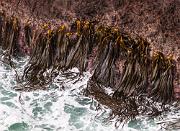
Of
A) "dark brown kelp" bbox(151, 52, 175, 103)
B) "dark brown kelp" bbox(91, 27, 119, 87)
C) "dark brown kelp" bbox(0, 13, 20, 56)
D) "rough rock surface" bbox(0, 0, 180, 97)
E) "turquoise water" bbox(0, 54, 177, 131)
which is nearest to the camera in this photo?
"turquoise water" bbox(0, 54, 177, 131)

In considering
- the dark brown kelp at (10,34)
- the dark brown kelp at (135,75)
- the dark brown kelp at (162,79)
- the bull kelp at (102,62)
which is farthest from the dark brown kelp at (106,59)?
the dark brown kelp at (10,34)

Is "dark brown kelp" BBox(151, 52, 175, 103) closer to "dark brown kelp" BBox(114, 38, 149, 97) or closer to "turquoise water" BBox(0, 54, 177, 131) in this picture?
→ "dark brown kelp" BBox(114, 38, 149, 97)

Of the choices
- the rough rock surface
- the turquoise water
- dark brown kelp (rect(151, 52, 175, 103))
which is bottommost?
the turquoise water

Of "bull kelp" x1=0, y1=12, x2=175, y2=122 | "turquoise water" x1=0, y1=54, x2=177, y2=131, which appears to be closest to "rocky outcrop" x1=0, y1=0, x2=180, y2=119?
"bull kelp" x1=0, y1=12, x2=175, y2=122

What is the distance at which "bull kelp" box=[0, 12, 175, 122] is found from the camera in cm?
986

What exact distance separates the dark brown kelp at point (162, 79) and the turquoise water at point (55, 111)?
65 centimetres

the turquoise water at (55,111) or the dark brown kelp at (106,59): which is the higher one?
the dark brown kelp at (106,59)

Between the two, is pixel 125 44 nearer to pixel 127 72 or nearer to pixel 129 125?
pixel 127 72

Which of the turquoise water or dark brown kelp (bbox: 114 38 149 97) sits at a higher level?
dark brown kelp (bbox: 114 38 149 97)

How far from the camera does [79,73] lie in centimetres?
1061

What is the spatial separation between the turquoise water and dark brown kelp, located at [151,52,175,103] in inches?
25.5

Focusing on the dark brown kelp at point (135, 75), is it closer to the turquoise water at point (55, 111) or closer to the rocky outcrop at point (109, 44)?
the rocky outcrop at point (109, 44)

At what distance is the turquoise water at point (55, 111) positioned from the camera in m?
9.27

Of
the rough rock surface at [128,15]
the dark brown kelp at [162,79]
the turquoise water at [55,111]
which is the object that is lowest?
the turquoise water at [55,111]
